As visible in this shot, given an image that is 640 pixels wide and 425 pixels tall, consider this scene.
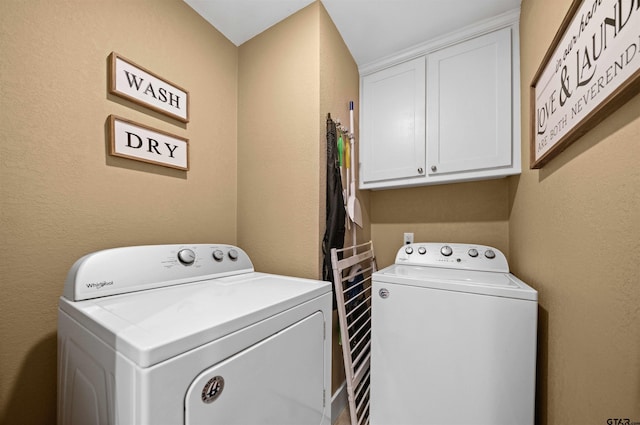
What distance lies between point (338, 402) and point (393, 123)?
194cm

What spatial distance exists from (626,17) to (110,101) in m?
1.66

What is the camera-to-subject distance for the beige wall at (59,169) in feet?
2.54

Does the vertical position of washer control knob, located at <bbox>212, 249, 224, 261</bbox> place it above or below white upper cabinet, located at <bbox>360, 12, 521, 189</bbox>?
below

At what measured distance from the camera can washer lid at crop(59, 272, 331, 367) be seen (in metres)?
0.47

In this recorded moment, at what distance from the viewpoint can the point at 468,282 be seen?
3.49 ft

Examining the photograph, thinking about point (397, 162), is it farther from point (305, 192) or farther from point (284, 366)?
point (284, 366)

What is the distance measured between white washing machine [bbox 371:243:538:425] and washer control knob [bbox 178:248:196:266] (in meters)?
0.93

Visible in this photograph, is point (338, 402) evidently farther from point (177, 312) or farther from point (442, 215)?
point (442, 215)

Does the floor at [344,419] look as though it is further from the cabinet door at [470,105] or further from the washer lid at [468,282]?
the cabinet door at [470,105]

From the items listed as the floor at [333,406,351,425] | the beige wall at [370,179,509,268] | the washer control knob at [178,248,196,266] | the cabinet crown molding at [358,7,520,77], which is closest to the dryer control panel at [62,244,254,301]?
the washer control knob at [178,248,196,266]

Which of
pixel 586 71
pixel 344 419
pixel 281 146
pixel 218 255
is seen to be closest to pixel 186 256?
pixel 218 255

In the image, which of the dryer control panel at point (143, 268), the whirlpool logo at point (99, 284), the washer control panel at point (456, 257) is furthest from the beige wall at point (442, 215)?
the whirlpool logo at point (99, 284)

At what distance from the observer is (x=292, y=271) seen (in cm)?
133

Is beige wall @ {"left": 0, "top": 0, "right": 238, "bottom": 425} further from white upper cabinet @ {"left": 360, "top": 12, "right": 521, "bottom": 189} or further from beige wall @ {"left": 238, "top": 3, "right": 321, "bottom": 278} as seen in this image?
white upper cabinet @ {"left": 360, "top": 12, "right": 521, "bottom": 189}
